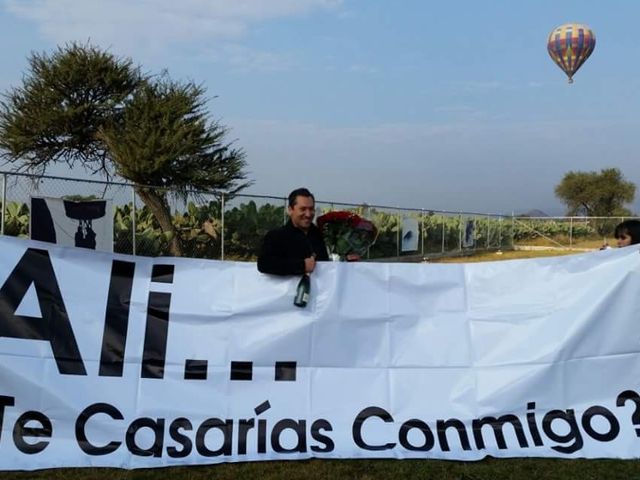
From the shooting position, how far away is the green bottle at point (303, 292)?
4.54 metres

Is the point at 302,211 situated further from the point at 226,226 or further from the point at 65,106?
the point at 65,106

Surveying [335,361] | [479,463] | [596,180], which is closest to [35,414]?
[335,361]

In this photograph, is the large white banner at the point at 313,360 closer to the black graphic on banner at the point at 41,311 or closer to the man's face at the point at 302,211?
the black graphic on banner at the point at 41,311

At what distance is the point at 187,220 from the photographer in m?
14.7

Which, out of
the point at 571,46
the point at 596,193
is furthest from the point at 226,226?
the point at 596,193

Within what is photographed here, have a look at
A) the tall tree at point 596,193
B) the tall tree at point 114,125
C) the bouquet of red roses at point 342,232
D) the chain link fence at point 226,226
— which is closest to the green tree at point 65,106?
the tall tree at point 114,125

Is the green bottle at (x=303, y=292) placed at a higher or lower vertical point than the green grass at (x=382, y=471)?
higher

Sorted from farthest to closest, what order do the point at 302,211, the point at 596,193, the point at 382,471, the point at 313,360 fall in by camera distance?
the point at 596,193 → the point at 302,211 → the point at 313,360 → the point at 382,471

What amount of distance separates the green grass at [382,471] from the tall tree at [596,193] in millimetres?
83389

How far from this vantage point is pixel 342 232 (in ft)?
17.0

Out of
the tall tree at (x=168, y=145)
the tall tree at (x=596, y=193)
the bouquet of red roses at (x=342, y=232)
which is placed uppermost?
the tall tree at (x=596, y=193)

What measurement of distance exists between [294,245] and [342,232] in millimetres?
606

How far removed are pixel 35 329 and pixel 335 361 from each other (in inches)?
79.8

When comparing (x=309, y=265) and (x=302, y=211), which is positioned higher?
(x=302, y=211)
